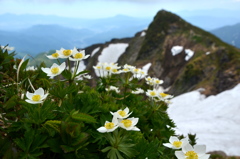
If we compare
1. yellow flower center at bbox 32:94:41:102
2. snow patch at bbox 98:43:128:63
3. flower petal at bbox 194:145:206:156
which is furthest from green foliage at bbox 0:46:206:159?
snow patch at bbox 98:43:128:63

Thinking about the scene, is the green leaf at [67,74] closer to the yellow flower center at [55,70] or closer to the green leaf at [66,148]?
the yellow flower center at [55,70]

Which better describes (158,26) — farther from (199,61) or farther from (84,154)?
(84,154)

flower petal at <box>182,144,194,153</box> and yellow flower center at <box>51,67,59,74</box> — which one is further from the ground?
yellow flower center at <box>51,67,59,74</box>

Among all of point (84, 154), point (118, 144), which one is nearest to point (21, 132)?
point (84, 154)

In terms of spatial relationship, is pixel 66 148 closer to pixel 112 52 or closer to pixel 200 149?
pixel 200 149

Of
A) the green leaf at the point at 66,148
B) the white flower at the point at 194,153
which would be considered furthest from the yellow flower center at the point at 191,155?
the green leaf at the point at 66,148

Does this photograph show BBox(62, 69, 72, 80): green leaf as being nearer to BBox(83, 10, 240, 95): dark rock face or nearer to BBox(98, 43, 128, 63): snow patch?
BBox(83, 10, 240, 95): dark rock face

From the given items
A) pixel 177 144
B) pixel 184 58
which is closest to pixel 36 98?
pixel 177 144
